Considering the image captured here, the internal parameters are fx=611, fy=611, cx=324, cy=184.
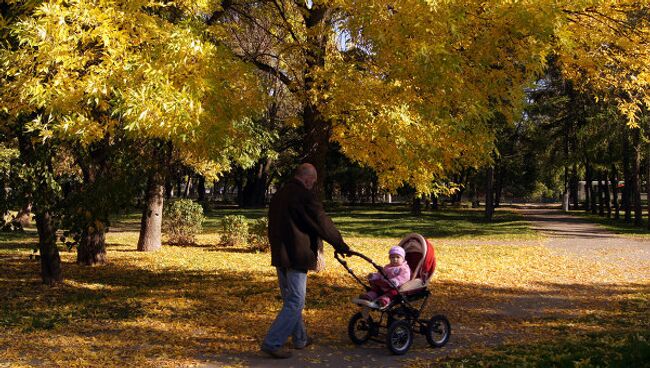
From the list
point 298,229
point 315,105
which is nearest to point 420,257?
point 298,229

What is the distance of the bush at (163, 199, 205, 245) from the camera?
19.1 meters

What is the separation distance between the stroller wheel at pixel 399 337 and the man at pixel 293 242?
3.01ft

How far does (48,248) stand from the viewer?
1018cm

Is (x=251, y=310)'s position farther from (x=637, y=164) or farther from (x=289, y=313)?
(x=637, y=164)

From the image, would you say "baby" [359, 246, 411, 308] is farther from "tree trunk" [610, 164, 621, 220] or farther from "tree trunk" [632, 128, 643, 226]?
"tree trunk" [610, 164, 621, 220]

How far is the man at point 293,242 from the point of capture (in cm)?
592

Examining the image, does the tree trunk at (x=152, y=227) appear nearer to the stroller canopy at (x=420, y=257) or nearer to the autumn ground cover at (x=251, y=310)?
the autumn ground cover at (x=251, y=310)

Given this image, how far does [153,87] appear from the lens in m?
6.93

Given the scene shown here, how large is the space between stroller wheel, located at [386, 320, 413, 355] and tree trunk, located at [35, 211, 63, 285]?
587cm

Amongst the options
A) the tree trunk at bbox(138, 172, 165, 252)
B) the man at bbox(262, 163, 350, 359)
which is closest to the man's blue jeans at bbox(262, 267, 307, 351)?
the man at bbox(262, 163, 350, 359)

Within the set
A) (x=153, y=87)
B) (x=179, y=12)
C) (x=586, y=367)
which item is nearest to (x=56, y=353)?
(x=153, y=87)

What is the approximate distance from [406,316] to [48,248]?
6.63m

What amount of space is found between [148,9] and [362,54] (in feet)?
12.1

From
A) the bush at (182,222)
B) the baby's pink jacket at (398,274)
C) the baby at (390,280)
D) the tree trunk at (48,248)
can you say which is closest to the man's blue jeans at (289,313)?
the baby at (390,280)
